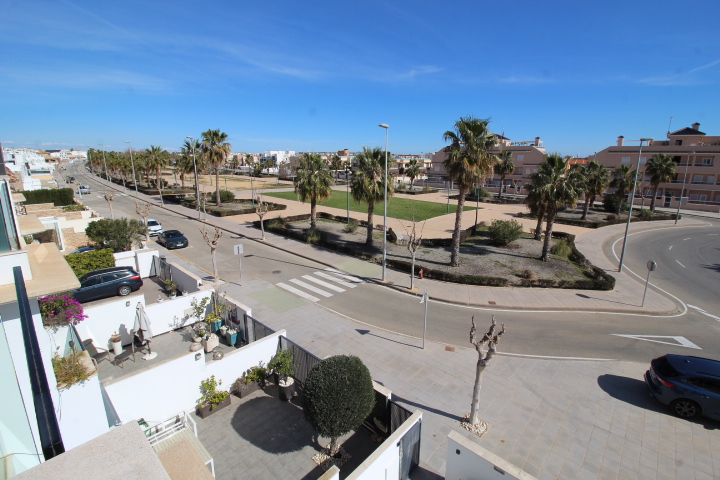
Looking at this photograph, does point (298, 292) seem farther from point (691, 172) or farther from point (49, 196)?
point (691, 172)

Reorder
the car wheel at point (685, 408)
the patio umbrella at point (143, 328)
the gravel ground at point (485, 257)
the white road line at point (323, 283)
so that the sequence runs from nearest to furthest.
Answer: the car wheel at point (685, 408) < the patio umbrella at point (143, 328) < the white road line at point (323, 283) < the gravel ground at point (485, 257)

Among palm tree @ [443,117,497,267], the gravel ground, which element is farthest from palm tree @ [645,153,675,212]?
palm tree @ [443,117,497,267]

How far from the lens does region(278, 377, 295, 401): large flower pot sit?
405 inches

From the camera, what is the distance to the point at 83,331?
12266 mm

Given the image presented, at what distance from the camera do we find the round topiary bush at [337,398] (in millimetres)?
7637

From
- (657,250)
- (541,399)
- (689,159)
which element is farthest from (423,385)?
(689,159)

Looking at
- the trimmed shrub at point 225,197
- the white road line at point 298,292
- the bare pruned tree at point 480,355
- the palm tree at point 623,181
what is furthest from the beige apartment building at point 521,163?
the bare pruned tree at point 480,355

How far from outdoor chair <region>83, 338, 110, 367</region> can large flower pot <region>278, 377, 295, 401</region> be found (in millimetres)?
6756

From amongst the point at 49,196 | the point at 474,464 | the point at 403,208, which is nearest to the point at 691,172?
the point at 403,208

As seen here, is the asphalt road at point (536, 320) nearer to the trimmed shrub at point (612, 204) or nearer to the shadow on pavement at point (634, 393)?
the shadow on pavement at point (634, 393)

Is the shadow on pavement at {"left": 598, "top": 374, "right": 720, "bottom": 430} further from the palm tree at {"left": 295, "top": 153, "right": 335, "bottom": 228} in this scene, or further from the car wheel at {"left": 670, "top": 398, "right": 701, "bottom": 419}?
the palm tree at {"left": 295, "top": 153, "right": 335, "bottom": 228}

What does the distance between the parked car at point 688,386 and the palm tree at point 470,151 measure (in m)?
12.5

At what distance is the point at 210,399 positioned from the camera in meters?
9.93

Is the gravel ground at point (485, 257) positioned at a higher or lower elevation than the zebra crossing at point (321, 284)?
higher
